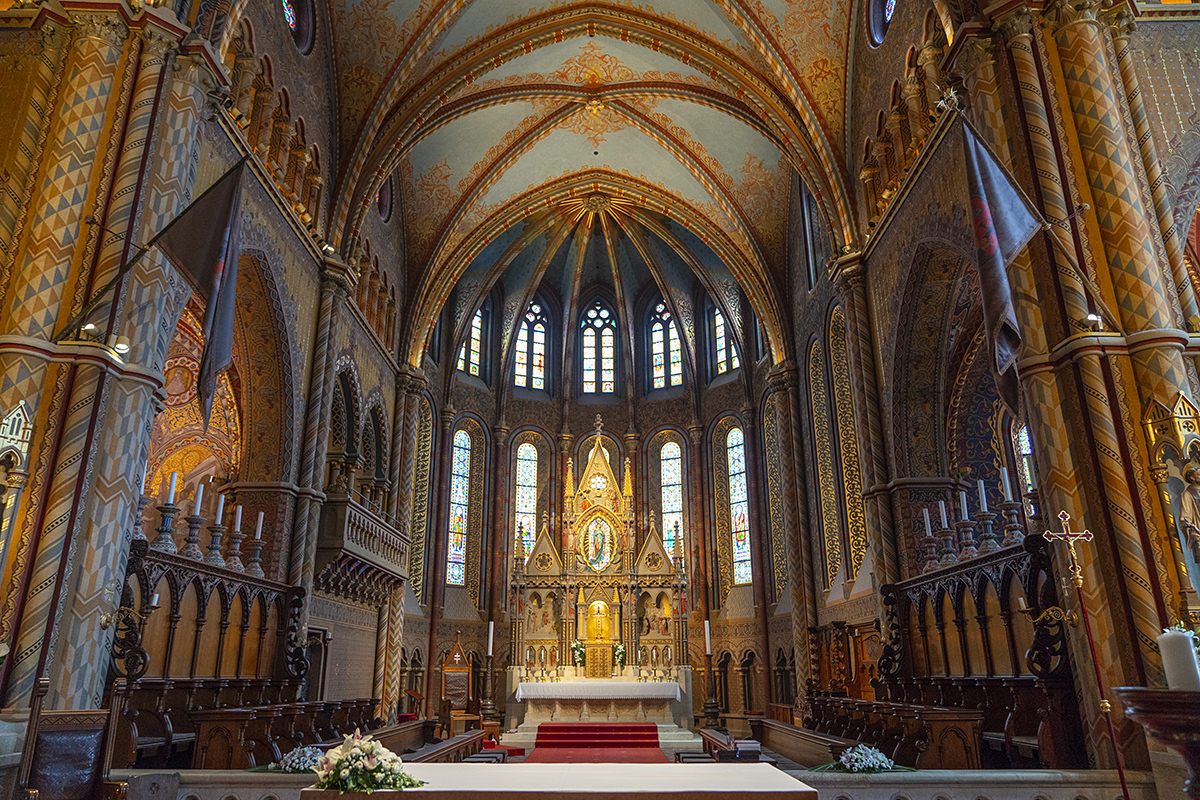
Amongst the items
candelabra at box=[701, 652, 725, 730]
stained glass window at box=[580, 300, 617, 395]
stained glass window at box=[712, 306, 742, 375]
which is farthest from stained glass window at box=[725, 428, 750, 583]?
stained glass window at box=[580, 300, 617, 395]

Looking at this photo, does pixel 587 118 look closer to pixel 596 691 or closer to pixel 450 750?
pixel 596 691

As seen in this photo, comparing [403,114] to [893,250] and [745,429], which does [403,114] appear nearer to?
[893,250]

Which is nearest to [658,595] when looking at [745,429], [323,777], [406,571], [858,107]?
[745,429]

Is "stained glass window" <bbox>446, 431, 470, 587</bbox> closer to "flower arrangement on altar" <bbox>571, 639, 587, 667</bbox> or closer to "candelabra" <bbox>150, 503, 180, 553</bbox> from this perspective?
"flower arrangement on altar" <bbox>571, 639, 587, 667</bbox>

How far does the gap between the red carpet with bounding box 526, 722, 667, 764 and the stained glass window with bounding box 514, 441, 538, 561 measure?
26.2 ft

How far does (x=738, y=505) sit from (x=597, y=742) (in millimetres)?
9637

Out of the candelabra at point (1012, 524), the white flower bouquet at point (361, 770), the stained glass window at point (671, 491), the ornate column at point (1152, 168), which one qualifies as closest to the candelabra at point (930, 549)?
the candelabra at point (1012, 524)

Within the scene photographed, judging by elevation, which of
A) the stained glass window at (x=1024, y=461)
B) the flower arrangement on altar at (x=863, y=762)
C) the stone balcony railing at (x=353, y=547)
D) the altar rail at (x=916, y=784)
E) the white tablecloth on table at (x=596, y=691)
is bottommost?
the altar rail at (x=916, y=784)

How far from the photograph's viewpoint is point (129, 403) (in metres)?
8.07

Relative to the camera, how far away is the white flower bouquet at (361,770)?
4.78 metres

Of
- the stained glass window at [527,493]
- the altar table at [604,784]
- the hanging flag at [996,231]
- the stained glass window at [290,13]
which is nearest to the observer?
the altar table at [604,784]

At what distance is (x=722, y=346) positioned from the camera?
85.5 feet

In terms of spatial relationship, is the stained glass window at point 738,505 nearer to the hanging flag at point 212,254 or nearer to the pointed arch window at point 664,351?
the pointed arch window at point 664,351

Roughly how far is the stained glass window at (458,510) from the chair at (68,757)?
1688cm
